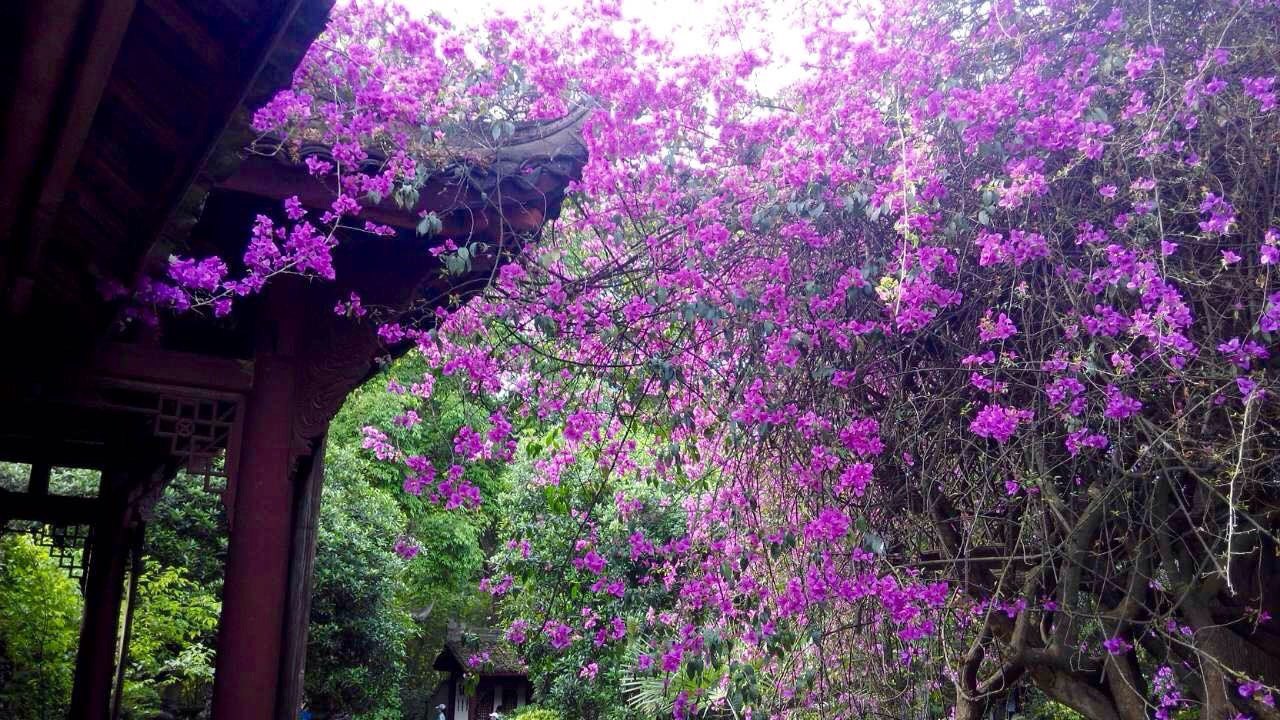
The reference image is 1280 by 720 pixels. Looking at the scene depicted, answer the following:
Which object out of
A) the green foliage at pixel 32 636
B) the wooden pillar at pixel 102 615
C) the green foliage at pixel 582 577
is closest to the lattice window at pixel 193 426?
the green foliage at pixel 582 577

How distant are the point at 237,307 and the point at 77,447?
3.78 m

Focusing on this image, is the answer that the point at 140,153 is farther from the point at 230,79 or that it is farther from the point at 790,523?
the point at 790,523

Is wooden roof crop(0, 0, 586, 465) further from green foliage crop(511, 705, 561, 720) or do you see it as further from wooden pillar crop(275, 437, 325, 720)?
green foliage crop(511, 705, 561, 720)

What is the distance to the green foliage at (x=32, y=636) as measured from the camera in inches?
303

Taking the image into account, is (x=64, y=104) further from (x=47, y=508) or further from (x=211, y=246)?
(x=47, y=508)

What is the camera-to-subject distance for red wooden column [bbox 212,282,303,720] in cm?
328

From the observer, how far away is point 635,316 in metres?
3.88

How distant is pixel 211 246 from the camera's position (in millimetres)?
3396

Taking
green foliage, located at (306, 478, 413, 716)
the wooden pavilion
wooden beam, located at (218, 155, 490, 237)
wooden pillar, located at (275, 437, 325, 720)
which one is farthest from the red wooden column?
green foliage, located at (306, 478, 413, 716)

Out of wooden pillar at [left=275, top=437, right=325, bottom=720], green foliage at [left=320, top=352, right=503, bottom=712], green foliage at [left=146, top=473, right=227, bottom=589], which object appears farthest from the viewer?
green foliage at [left=320, top=352, right=503, bottom=712]

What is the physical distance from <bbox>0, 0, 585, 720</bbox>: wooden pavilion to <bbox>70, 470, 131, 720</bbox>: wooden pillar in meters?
2.04

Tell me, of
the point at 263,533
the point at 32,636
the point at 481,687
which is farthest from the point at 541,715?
the point at 263,533

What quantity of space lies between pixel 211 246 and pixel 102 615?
4491 mm

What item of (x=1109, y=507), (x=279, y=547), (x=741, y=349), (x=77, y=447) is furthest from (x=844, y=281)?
→ (x=77, y=447)
